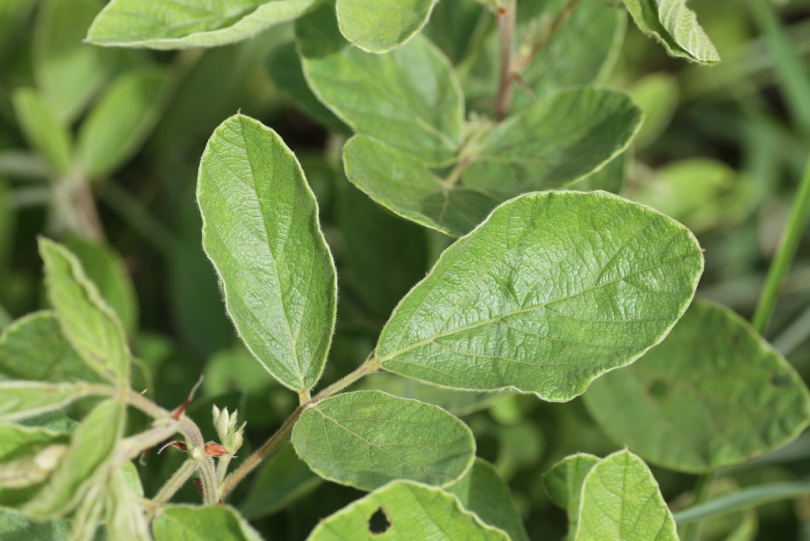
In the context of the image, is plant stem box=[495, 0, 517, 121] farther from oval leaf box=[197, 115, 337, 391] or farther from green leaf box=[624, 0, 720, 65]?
oval leaf box=[197, 115, 337, 391]

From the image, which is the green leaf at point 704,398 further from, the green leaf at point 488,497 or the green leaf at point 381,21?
the green leaf at point 381,21

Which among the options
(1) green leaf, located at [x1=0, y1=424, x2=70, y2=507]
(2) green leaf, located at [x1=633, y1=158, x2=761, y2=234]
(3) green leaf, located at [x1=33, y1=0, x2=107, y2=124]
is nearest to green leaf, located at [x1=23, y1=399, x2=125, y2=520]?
(1) green leaf, located at [x1=0, y1=424, x2=70, y2=507]

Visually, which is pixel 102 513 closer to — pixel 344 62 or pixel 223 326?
pixel 344 62

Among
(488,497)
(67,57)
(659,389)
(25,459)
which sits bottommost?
(659,389)

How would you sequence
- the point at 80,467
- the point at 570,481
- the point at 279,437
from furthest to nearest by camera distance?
the point at 570,481 < the point at 279,437 < the point at 80,467

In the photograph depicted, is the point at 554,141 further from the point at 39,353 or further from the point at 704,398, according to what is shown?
the point at 39,353

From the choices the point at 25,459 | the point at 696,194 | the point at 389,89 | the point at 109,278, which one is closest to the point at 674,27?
the point at 389,89

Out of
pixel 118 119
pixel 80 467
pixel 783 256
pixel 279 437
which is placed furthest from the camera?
pixel 118 119
